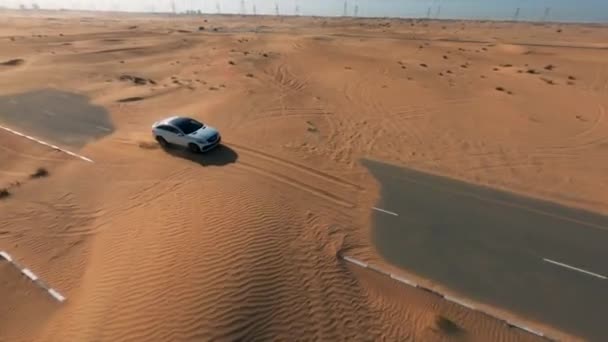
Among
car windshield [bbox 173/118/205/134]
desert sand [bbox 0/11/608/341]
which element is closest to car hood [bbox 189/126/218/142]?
car windshield [bbox 173/118/205/134]

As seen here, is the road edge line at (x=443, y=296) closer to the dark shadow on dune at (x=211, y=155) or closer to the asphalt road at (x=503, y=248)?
the asphalt road at (x=503, y=248)

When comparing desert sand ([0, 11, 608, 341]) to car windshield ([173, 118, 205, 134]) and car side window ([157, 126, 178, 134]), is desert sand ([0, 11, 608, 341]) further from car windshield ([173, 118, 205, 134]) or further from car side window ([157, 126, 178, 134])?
car windshield ([173, 118, 205, 134])

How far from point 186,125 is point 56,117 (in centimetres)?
1290

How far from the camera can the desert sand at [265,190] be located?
9.75m

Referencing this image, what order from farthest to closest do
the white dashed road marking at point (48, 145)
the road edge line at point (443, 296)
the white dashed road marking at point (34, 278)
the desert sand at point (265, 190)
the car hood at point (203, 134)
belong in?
the white dashed road marking at point (48, 145) → the car hood at point (203, 134) → the white dashed road marking at point (34, 278) → the desert sand at point (265, 190) → the road edge line at point (443, 296)

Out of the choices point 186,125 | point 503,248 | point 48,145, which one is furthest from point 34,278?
point 503,248

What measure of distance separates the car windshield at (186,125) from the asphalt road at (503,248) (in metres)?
11.0

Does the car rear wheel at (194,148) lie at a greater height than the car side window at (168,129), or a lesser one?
lesser

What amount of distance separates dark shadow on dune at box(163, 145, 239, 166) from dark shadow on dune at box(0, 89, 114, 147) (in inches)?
250

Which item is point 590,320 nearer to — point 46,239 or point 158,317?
point 158,317

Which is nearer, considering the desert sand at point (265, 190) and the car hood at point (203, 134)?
the desert sand at point (265, 190)

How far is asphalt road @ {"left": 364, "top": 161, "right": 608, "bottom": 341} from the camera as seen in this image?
10.5 meters

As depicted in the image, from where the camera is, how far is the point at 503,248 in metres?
12.6

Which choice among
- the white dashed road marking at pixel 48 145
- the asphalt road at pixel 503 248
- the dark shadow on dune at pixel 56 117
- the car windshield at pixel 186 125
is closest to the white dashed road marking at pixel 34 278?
the white dashed road marking at pixel 48 145
